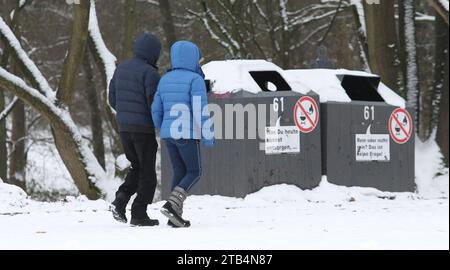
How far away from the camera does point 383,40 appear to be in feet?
50.3

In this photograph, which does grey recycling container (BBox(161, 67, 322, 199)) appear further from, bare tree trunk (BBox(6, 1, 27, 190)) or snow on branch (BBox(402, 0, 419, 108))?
bare tree trunk (BBox(6, 1, 27, 190))

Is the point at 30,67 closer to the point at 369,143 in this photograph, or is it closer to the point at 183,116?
the point at 369,143

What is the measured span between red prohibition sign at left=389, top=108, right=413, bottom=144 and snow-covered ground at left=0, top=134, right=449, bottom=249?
69 centimetres

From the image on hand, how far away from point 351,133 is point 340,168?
44cm

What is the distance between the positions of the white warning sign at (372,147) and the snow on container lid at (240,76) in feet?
2.98

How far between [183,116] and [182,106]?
0.08 meters

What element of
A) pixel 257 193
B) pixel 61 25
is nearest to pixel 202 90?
pixel 257 193

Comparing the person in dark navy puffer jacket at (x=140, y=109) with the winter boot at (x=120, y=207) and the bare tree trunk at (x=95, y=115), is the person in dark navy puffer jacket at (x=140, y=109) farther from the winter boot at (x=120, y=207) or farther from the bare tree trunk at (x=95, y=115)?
→ the bare tree trunk at (x=95, y=115)

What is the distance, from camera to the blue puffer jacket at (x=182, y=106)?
25.3ft

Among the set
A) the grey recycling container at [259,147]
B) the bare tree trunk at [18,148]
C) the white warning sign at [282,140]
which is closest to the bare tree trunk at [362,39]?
the grey recycling container at [259,147]

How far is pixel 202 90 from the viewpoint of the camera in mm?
7773

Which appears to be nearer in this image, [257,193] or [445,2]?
[257,193]

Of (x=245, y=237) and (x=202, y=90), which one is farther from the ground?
(x=202, y=90)

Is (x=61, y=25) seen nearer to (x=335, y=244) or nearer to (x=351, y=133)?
(x=351, y=133)
